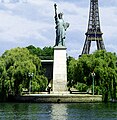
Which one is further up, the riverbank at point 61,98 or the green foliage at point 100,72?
the green foliage at point 100,72

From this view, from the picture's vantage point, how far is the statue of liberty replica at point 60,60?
181ft

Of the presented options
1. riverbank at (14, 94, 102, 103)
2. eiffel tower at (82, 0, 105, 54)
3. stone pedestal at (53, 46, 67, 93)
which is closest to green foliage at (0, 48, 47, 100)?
stone pedestal at (53, 46, 67, 93)

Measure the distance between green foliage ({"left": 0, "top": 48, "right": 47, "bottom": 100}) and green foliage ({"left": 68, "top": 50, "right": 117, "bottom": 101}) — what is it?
4.51 metres

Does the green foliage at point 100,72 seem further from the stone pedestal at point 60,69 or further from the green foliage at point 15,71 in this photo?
the green foliage at point 15,71

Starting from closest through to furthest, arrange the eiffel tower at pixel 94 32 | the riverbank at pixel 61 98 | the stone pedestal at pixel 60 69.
→ the riverbank at pixel 61 98 < the stone pedestal at pixel 60 69 < the eiffel tower at pixel 94 32

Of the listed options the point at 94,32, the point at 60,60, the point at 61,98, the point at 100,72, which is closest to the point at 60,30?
the point at 60,60

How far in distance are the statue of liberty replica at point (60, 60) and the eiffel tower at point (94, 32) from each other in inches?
1390

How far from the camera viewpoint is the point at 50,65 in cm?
7881

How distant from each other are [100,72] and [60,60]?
15.2 feet

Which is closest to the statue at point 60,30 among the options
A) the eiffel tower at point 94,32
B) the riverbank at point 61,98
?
the riverbank at point 61,98

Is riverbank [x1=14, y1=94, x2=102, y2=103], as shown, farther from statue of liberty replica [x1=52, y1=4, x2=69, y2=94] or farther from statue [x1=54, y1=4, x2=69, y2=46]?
statue [x1=54, y1=4, x2=69, y2=46]

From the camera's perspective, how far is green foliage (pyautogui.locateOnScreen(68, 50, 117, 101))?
5307 cm

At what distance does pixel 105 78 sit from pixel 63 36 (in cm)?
697

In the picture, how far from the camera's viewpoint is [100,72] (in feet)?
177
